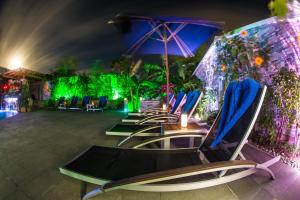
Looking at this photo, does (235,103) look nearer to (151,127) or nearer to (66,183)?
(151,127)

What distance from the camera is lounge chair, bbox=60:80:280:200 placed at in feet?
4.80

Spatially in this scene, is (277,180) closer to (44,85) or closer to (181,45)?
(181,45)

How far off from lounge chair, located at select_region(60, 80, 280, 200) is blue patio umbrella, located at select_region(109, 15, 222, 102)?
306 cm

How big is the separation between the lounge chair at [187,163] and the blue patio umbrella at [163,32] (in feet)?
10.0

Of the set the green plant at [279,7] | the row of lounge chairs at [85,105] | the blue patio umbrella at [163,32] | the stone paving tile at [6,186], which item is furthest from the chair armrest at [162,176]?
the row of lounge chairs at [85,105]

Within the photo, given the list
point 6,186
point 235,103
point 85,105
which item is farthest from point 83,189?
point 85,105

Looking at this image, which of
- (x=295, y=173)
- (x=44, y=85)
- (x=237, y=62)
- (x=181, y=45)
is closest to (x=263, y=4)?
(x=181, y=45)

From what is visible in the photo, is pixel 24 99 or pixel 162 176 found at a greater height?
pixel 24 99

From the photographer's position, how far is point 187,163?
6.37ft

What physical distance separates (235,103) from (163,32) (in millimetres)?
4458

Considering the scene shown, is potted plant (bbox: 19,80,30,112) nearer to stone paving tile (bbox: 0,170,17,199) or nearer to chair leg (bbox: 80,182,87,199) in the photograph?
stone paving tile (bbox: 0,170,17,199)

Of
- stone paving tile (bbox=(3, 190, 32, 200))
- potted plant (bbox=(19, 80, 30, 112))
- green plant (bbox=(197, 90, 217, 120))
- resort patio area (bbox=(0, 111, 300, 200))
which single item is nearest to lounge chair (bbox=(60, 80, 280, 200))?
resort patio area (bbox=(0, 111, 300, 200))

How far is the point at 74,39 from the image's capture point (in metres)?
12.3

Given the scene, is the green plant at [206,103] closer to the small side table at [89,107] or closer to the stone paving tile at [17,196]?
the stone paving tile at [17,196]
